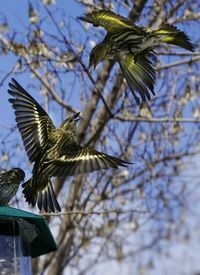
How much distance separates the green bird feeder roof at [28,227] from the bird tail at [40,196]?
232 mm

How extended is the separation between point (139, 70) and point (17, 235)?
1823 millimetres

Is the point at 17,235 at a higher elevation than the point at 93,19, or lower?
lower

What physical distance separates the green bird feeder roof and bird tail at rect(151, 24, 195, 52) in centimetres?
159

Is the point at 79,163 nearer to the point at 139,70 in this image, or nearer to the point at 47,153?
the point at 47,153

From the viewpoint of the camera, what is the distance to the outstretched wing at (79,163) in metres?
5.13

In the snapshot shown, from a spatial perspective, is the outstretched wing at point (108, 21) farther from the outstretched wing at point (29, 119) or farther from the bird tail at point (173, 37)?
the outstretched wing at point (29, 119)

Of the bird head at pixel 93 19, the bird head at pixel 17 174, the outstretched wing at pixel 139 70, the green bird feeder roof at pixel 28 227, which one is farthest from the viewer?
the outstretched wing at pixel 139 70

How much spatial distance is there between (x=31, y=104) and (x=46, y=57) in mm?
2795

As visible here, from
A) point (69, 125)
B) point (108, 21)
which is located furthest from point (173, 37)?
point (69, 125)

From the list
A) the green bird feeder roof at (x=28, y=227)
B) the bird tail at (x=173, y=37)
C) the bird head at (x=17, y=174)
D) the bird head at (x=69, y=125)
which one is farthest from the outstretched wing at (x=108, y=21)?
the green bird feeder roof at (x=28, y=227)

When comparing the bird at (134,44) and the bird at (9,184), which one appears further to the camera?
the bird at (134,44)

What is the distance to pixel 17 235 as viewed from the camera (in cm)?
503

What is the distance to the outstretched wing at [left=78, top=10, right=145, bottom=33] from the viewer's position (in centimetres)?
559

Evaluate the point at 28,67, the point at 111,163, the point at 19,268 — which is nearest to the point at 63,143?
the point at 111,163
